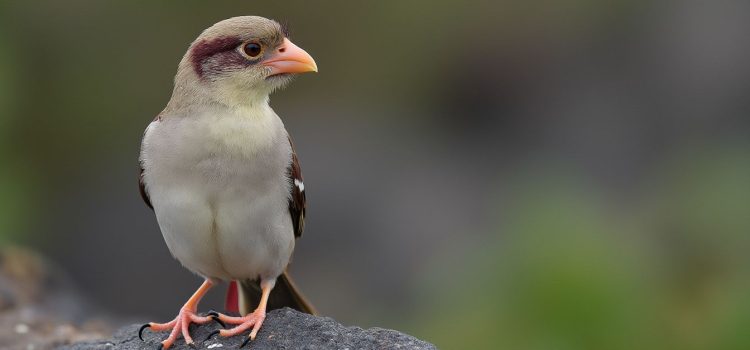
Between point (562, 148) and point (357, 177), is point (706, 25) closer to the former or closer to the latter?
point (562, 148)

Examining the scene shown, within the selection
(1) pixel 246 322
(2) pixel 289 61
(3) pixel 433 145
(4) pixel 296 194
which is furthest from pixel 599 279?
(3) pixel 433 145

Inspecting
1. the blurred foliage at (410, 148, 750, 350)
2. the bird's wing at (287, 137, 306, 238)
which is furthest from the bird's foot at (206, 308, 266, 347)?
the blurred foliage at (410, 148, 750, 350)

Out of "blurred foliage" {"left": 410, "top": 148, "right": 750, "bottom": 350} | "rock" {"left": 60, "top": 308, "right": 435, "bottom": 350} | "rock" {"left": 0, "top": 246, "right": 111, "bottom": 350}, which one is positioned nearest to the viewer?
"rock" {"left": 60, "top": 308, "right": 435, "bottom": 350}

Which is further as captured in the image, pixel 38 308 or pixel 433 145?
pixel 433 145

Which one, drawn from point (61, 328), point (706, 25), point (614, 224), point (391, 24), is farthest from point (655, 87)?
point (61, 328)

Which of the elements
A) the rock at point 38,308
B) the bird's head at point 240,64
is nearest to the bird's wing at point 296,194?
the bird's head at point 240,64

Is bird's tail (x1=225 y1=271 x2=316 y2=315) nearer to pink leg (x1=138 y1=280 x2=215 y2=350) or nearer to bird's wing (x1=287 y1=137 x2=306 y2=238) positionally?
bird's wing (x1=287 y1=137 x2=306 y2=238)

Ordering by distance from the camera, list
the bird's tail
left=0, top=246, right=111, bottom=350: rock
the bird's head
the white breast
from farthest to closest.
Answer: left=0, top=246, right=111, bottom=350: rock, the bird's tail, the bird's head, the white breast

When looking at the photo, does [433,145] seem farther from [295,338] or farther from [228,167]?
[295,338]
